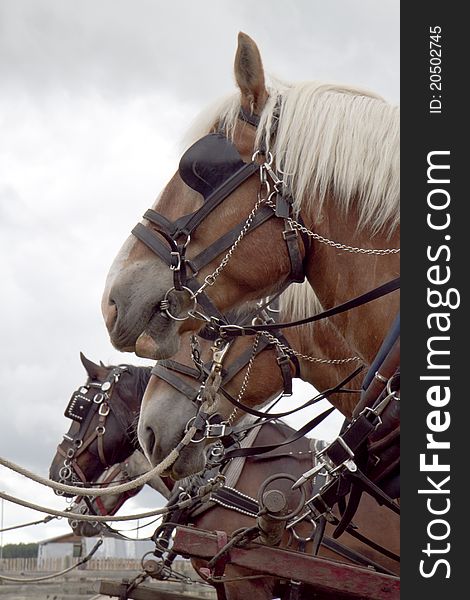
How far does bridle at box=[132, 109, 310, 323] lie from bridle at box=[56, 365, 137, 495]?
4.20 m

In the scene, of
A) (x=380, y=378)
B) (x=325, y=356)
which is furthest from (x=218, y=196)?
(x=325, y=356)

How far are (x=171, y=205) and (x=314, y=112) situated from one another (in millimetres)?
590

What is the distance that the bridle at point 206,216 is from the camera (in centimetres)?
289

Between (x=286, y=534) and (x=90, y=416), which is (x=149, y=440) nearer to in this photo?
(x=286, y=534)

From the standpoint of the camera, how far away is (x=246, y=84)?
297 centimetres

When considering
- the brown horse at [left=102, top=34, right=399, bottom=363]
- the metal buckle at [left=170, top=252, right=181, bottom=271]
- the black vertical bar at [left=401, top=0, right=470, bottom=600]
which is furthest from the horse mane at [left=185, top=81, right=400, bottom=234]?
the metal buckle at [left=170, top=252, right=181, bottom=271]

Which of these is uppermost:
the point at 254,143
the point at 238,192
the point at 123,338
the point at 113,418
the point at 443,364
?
the point at 113,418

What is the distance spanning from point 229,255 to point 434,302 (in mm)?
792

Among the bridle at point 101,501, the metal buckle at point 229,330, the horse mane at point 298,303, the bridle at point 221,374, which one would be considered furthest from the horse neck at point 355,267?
the bridle at point 101,501

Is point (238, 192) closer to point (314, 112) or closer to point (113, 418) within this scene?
point (314, 112)

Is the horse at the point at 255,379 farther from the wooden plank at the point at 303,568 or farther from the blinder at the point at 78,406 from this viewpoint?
the blinder at the point at 78,406

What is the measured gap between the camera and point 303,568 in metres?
2.71

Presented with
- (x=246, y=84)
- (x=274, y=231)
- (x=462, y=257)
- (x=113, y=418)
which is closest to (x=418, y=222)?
(x=462, y=257)

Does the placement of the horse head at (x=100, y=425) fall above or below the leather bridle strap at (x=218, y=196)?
above
